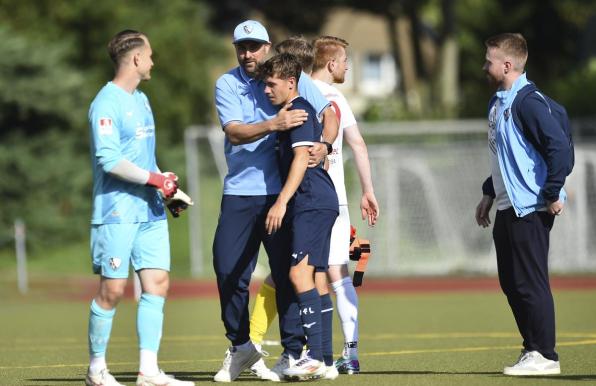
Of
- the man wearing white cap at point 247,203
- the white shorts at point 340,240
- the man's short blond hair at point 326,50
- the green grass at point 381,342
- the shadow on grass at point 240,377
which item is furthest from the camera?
the man's short blond hair at point 326,50

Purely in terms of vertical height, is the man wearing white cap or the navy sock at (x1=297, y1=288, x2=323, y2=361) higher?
the man wearing white cap

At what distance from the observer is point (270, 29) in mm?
42375

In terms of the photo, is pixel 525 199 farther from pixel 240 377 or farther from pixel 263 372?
pixel 240 377

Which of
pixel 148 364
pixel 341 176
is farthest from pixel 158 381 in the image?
pixel 341 176

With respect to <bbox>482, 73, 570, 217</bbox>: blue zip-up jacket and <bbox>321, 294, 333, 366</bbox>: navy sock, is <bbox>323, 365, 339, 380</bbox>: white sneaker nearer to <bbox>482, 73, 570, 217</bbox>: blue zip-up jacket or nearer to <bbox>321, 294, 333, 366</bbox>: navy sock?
<bbox>321, 294, 333, 366</bbox>: navy sock

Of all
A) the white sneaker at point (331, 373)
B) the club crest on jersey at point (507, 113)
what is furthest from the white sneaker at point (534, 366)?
the club crest on jersey at point (507, 113)

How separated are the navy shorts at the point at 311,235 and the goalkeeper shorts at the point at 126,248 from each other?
0.77m

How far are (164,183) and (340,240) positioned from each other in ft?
5.50

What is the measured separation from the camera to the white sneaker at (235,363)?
8578 millimetres

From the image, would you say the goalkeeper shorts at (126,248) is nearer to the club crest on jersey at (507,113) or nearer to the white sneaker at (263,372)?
the white sneaker at (263,372)

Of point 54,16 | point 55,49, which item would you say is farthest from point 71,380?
point 54,16

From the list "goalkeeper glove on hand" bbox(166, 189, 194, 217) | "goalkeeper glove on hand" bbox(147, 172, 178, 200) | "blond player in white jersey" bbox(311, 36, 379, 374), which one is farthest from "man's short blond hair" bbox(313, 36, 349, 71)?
"goalkeeper glove on hand" bbox(147, 172, 178, 200)

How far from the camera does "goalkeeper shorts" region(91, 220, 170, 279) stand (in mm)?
8008

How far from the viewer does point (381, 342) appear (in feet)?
39.2
